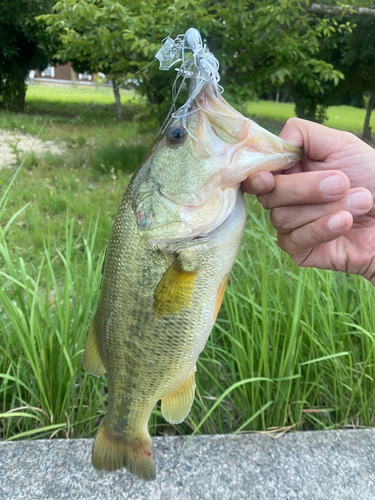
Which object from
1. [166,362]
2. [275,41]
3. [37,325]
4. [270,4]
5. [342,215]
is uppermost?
[270,4]

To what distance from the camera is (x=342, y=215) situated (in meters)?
1.08

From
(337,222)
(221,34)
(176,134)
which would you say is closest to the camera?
(176,134)

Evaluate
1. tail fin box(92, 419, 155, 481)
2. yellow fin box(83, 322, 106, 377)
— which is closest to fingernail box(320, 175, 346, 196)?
yellow fin box(83, 322, 106, 377)

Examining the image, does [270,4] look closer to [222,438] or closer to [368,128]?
[222,438]

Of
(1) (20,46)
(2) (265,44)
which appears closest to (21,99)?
(1) (20,46)

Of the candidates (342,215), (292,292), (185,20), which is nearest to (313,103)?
(185,20)

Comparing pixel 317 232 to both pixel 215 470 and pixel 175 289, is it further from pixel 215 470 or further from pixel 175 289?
pixel 215 470

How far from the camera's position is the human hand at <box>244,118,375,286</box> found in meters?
1.05

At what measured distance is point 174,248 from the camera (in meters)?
1.00

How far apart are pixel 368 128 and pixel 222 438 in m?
11.5

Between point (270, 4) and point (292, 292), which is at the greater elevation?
point (270, 4)

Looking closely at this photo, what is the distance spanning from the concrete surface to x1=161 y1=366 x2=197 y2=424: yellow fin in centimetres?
43

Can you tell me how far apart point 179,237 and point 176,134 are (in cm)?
27

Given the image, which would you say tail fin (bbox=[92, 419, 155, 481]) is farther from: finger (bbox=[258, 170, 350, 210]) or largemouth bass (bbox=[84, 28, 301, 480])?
finger (bbox=[258, 170, 350, 210])
